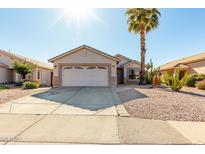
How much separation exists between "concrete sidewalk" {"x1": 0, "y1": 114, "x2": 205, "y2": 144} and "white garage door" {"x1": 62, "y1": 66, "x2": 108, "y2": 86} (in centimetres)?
1295

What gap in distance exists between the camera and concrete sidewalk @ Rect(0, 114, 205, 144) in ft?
15.9

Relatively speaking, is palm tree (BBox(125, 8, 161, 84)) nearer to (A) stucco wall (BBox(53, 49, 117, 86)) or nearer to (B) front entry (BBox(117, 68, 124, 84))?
(B) front entry (BBox(117, 68, 124, 84))

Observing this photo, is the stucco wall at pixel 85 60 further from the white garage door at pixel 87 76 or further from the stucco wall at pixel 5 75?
the stucco wall at pixel 5 75

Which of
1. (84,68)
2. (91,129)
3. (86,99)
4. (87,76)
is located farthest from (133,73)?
(91,129)

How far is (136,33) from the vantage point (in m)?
25.2

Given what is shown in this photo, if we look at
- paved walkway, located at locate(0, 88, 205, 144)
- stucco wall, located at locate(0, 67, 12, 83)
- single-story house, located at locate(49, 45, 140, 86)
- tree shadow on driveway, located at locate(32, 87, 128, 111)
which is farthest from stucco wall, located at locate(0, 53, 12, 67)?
paved walkway, located at locate(0, 88, 205, 144)

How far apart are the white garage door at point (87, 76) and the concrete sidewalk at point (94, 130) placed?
42.5 ft

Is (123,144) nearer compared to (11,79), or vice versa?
(123,144)

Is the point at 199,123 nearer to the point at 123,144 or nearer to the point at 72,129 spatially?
the point at 123,144

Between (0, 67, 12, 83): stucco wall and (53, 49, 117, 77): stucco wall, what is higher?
(53, 49, 117, 77): stucco wall

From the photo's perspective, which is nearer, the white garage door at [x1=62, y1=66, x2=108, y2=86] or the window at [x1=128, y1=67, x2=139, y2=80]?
the white garage door at [x1=62, y1=66, x2=108, y2=86]

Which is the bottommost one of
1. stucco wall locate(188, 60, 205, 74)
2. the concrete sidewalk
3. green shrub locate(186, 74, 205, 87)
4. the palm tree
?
the concrete sidewalk
